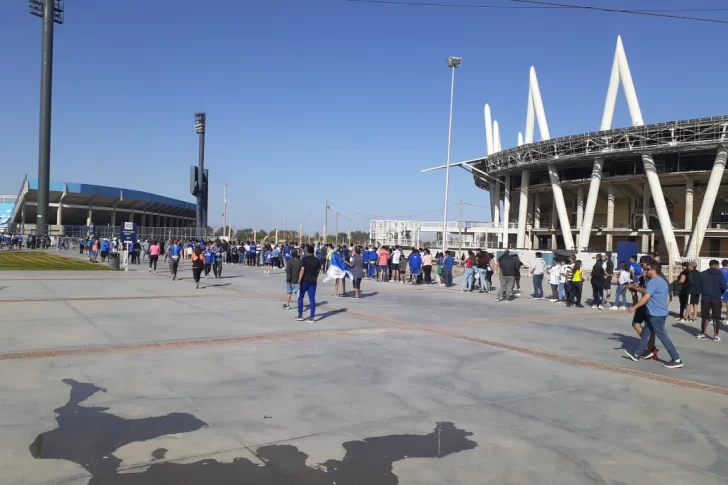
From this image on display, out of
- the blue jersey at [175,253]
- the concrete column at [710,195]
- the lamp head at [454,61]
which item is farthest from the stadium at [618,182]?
the blue jersey at [175,253]

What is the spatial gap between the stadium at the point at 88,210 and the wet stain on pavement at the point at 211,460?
63.4 meters

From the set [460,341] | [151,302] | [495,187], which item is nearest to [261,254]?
[151,302]

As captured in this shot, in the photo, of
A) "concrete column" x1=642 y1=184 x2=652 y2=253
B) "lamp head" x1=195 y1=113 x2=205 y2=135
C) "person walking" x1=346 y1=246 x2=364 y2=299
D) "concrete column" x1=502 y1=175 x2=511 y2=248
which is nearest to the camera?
"person walking" x1=346 y1=246 x2=364 y2=299

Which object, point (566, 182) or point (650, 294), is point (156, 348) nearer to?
point (650, 294)

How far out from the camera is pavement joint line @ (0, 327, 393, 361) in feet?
25.9

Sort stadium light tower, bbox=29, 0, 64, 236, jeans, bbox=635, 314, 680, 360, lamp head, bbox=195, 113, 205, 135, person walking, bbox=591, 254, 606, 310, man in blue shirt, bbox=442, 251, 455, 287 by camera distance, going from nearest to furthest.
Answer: jeans, bbox=635, 314, 680, 360 < person walking, bbox=591, 254, 606, 310 < man in blue shirt, bbox=442, 251, 455, 287 < stadium light tower, bbox=29, 0, 64, 236 < lamp head, bbox=195, 113, 205, 135

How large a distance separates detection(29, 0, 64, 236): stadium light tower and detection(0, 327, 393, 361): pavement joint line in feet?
165

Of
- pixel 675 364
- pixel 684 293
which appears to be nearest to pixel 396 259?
pixel 684 293

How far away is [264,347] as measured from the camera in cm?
902

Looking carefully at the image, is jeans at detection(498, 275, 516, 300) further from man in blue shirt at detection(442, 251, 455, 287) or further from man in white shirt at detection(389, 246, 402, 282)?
man in white shirt at detection(389, 246, 402, 282)

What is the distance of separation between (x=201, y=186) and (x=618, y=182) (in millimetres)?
43220

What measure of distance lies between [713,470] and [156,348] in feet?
23.7

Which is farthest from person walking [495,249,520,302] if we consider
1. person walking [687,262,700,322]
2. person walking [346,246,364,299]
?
person walking [687,262,700,322]

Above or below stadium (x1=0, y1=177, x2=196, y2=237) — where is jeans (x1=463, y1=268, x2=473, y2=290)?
below
